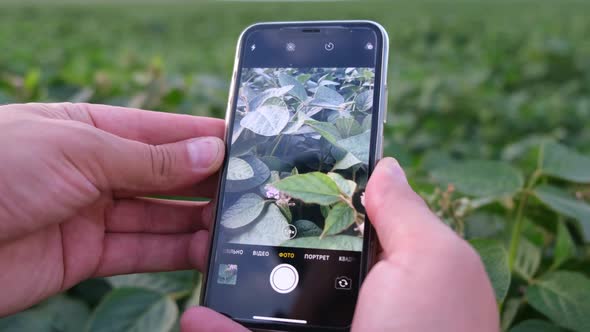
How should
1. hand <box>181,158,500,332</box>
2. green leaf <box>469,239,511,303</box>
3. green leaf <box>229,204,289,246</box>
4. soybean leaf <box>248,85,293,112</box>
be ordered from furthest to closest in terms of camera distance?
soybean leaf <box>248,85,293,112</box>, green leaf <box>229,204,289,246</box>, green leaf <box>469,239,511,303</box>, hand <box>181,158,500,332</box>

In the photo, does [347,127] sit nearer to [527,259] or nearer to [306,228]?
[306,228]

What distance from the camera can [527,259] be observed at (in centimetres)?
102

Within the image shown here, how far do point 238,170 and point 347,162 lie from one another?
0.59 feet

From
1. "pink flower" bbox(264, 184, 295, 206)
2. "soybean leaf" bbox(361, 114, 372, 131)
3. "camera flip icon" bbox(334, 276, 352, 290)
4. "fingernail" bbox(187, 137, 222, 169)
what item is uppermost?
"soybean leaf" bbox(361, 114, 372, 131)

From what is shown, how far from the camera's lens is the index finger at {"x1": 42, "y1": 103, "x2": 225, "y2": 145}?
3.42 ft

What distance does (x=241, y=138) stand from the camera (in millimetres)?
1019

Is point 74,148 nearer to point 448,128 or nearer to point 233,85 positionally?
point 233,85

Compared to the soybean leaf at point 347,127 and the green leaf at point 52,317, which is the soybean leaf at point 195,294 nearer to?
the green leaf at point 52,317

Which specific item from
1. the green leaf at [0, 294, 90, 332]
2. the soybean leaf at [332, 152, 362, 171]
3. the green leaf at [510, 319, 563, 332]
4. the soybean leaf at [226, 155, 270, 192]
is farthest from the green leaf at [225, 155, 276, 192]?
the green leaf at [510, 319, 563, 332]

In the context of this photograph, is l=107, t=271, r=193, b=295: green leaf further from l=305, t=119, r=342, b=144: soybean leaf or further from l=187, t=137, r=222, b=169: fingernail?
l=305, t=119, r=342, b=144: soybean leaf

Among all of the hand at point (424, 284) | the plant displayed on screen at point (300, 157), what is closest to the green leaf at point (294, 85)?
the plant displayed on screen at point (300, 157)

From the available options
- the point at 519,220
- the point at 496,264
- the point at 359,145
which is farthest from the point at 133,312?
the point at 519,220

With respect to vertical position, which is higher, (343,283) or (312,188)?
(312,188)

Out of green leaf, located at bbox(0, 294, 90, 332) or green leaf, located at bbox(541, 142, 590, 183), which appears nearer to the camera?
green leaf, located at bbox(0, 294, 90, 332)
